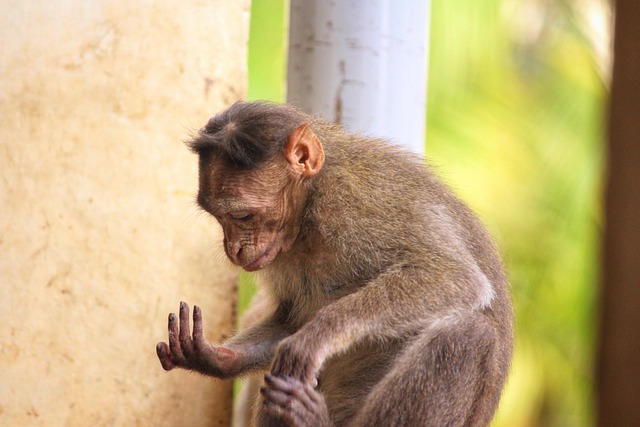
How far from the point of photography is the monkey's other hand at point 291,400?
16.2 feet

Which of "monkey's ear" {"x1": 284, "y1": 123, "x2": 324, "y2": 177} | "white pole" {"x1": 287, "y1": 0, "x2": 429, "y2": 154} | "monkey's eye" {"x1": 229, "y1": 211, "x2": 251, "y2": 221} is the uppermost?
"white pole" {"x1": 287, "y1": 0, "x2": 429, "y2": 154}

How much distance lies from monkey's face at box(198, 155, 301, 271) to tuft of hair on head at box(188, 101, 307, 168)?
93mm

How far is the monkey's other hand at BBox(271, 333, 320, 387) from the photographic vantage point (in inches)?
198

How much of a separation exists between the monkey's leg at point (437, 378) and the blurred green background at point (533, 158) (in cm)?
759

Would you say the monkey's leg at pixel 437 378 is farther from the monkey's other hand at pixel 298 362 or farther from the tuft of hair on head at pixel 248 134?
the tuft of hair on head at pixel 248 134

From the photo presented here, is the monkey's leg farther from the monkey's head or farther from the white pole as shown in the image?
the white pole

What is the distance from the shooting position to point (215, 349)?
19.5 feet

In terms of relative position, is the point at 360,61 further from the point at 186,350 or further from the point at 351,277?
the point at 186,350

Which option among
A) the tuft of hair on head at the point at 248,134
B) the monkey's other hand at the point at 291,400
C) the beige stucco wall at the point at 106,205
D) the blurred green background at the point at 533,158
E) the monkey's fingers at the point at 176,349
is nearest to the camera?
the monkey's other hand at the point at 291,400

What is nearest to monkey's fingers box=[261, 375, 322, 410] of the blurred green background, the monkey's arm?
the monkey's arm

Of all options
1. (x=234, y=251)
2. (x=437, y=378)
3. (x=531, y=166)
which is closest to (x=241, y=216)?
(x=234, y=251)

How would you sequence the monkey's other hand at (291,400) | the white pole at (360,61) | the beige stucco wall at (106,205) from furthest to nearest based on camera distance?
the white pole at (360,61), the beige stucco wall at (106,205), the monkey's other hand at (291,400)

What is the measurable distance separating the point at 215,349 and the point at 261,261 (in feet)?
2.23

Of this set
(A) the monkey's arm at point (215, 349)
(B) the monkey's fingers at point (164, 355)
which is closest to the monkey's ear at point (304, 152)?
(A) the monkey's arm at point (215, 349)
